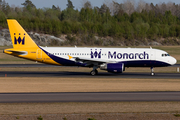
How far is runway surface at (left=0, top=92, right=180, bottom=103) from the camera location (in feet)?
61.0

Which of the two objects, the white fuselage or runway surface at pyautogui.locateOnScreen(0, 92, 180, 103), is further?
the white fuselage

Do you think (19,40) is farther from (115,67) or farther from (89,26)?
(89,26)

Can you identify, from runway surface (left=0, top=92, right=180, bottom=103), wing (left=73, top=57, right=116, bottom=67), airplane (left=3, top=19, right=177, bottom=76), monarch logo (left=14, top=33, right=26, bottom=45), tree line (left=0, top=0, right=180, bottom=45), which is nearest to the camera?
runway surface (left=0, top=92, right=180, bottom=103)

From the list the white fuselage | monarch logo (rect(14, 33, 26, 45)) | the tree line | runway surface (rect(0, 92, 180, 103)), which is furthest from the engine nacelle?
the tree line

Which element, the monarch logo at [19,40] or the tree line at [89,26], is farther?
the tree line at [89,26]

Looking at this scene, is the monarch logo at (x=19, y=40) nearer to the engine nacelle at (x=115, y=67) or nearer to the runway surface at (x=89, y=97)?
the engine nacelle at (x=115, y=67)

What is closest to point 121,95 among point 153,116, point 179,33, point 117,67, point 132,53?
point 153,116

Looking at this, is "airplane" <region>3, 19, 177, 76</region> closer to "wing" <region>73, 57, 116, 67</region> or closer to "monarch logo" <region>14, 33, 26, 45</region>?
"wing" <region>73, 57, 116, 67</region>

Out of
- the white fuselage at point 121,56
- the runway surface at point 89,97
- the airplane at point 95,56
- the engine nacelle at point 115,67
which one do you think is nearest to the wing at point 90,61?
the airplane at point 95,56

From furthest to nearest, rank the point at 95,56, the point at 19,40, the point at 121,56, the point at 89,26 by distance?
1. the point at 89,26
2. the point at 19,40
3. the point at 95,56
4. the point at 121,56

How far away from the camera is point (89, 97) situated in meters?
19.7

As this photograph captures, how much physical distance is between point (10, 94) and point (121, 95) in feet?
29.3


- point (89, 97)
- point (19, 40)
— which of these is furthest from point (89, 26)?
point (89, 97)

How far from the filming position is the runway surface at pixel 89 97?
18.6 m
